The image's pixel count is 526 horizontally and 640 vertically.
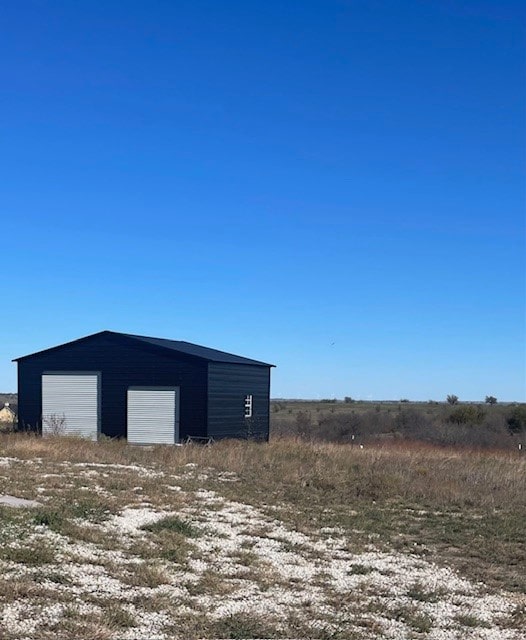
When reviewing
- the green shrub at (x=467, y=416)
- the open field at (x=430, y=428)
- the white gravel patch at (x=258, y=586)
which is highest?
the white gravel patch at (x=258, y=586)

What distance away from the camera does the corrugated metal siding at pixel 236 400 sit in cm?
2631

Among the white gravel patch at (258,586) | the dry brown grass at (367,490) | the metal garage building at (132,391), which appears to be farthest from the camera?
the metal garage building at (132,391)

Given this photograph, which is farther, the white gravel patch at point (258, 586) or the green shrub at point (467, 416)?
the green shrub at point (467, 416)

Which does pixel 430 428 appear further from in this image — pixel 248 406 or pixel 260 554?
pixel 260 554

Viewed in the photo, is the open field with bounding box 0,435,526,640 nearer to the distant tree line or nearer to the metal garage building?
the metal garage building

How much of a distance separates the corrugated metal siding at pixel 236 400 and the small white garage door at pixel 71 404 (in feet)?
14.3

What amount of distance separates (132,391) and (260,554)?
19127 mm

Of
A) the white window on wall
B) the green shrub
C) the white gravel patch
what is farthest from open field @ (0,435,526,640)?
the green shrub

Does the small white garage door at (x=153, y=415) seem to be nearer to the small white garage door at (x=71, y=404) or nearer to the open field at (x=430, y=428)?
the small white garage door at (x=71, y=404)

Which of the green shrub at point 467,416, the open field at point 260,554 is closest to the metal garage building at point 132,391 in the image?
the open field at point 260,554

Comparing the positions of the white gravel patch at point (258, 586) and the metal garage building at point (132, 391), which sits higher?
the metal garage building at point (132, 391)

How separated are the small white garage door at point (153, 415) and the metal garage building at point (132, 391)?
0.03m

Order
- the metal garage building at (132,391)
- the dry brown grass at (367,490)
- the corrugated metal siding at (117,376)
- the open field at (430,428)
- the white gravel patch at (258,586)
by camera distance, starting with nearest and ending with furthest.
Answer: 1. the white gravel patch at (258,586)
2. the dry brown grass at (367,490)
3. the corrugated metal siding at (117,376)
4. the metal garage building at (132,391)
5. the open field at (430,428)

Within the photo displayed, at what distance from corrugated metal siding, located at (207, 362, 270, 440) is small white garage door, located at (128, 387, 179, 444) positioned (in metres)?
1.31
